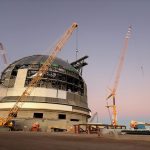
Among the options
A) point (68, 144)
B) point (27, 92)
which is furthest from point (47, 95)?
point (68, 144)

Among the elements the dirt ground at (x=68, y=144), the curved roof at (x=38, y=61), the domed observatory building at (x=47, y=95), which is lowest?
the dirt ground at (x=68, y=144)

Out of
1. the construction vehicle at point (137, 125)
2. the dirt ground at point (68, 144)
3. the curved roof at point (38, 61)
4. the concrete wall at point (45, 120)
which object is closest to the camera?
the dirt ground at point (68, 144)

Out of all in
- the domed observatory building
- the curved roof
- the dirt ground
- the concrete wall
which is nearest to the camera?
the dirt ground

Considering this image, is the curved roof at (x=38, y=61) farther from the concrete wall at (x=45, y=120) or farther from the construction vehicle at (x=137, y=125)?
the construction vehicle at (x=137, y=125)

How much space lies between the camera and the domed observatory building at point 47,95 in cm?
7856

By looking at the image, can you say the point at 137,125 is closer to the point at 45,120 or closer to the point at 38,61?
the point at 45,120

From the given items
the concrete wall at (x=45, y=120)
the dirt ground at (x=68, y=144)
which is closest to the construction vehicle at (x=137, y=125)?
the concrete wall at (x=45, y=120)

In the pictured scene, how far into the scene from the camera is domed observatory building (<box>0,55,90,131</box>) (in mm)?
78562

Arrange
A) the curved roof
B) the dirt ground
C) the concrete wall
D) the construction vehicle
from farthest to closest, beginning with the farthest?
the curved roof
the concrete wall
the construction vehicle
the dirt ground

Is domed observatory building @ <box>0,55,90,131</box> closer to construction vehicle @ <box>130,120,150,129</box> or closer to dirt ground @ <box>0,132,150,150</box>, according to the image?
construction vehicle @ <box>130,120,150,129</box>

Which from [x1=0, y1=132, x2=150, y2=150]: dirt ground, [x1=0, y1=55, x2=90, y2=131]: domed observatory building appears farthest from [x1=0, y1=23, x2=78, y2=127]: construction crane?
[x1=0, y1=132, x2=150, y2=150]: dirt ground

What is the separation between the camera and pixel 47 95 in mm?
82375

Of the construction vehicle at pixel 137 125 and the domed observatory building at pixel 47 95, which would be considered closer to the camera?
the construction vehicle at pixel 137 125

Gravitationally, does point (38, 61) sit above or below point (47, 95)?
above
